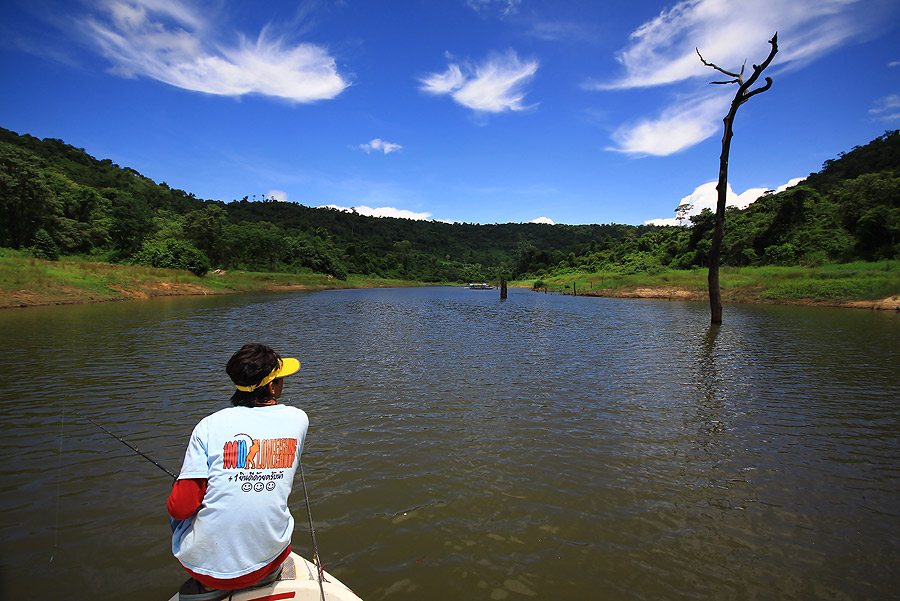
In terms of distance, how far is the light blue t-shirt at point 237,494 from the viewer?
2.39m

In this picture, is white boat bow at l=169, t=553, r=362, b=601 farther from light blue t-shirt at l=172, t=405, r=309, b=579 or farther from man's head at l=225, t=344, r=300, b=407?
man's head at l=225, t=344, r=300, b=407

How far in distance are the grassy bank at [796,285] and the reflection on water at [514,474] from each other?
2122 centimetres

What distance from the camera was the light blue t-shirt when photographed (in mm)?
2393

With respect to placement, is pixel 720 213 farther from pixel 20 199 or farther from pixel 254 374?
pixel 20 199

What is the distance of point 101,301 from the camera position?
3488cm

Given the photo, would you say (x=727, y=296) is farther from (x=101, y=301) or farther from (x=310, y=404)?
(x=101, y=301)

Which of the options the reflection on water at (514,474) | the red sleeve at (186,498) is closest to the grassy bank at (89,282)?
the reflection on water at (514,474)

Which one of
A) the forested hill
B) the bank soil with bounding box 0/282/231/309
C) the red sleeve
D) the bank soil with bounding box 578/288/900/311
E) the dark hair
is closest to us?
the red sleeve

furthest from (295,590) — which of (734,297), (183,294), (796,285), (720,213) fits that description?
(183,294)

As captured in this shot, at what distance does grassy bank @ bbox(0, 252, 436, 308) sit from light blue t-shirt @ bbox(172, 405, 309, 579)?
37.1 metres

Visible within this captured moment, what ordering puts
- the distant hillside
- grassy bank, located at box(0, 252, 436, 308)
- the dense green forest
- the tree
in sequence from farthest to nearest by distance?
the tree < the dense green forest < the distant hillside < grassy bank, located at box(0, 252, 436, 308)

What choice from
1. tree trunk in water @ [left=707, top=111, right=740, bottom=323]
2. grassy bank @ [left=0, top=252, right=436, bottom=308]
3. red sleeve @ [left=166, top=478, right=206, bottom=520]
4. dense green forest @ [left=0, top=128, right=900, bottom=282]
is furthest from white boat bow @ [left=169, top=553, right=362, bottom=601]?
dense green forest @ [left=0, top=128, right=900, bottom=282]

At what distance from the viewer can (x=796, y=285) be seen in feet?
110

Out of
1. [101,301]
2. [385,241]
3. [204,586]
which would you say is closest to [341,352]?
[204,586]
